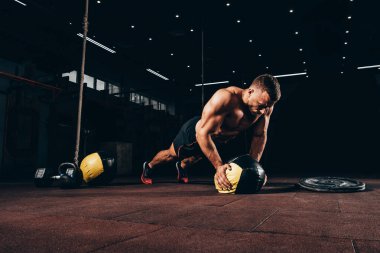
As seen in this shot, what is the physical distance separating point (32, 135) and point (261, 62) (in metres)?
9.20

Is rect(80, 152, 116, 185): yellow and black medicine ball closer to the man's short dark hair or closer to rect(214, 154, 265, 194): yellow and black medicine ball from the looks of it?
rect(214, 154, 265, 194): yellow and black medicine ball

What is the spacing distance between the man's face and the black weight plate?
35.4 inches

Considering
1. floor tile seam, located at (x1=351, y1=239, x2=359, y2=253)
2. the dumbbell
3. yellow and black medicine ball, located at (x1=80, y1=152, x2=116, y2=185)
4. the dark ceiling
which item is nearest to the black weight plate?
floor tile seam, located at (x1=351, y1=239, x2=359, y2=253)

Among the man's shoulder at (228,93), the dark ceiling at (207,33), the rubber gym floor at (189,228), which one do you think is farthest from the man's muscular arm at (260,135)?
the dark ceiling at (207,33)

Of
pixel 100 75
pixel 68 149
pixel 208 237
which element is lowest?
pixel 208 237

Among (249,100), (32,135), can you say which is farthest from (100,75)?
(249,100)

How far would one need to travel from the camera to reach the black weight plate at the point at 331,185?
2.76 m

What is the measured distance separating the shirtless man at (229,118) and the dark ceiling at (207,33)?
5499 millimetres

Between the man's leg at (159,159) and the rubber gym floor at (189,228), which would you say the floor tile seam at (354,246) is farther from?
the man's leg at (159,159)

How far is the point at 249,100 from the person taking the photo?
108 inches

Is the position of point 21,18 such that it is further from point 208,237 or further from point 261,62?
point 208,237

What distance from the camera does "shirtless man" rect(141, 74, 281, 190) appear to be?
8.48 ft

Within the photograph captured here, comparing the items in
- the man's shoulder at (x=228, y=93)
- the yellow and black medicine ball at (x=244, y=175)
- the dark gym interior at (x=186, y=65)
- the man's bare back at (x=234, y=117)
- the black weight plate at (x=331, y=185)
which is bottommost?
the black weight plate at (x=331, y=185)

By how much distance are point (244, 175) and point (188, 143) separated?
37.8 inches
